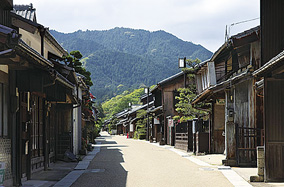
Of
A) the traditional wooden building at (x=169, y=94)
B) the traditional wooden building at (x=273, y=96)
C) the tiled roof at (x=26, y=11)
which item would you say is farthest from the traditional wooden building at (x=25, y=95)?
the traditional wooden building at (x=169, y=94)

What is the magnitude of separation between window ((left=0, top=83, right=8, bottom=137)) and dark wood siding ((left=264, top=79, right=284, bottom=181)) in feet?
24.8

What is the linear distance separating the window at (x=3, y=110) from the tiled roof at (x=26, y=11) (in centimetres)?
1141

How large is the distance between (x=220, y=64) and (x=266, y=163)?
15229mm

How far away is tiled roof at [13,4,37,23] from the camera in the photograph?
2219 cm

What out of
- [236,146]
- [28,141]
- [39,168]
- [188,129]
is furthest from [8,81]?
[188,129]

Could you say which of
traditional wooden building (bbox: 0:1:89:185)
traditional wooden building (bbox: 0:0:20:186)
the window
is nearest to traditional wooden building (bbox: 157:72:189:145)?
traditional wooden building (bbox: 0:1:89:185)

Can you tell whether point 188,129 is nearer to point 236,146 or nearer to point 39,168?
point 236,146

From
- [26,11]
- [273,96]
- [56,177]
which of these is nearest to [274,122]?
[273,96]

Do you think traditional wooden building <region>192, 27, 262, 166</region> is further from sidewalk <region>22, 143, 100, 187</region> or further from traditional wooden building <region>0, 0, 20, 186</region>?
traditional wooden building <region>0, 0, 20, 186</region>

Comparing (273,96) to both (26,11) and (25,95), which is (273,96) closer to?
(25,95)

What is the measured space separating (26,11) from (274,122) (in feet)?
48.9

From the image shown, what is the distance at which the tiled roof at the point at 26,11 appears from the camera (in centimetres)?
2219

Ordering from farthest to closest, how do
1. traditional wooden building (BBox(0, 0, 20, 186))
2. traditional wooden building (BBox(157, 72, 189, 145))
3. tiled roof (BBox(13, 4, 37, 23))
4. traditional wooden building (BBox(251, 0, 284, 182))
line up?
traditional wooden building (BBox(157, 72, 189, 145))
tiled roof (BBox(13, 4, 37, 23))
traditional wooden building (BBox(251, 0, 284, 182))
traditional wooden building (BBox(0, 0, 20, 186))

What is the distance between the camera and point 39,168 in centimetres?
1597
